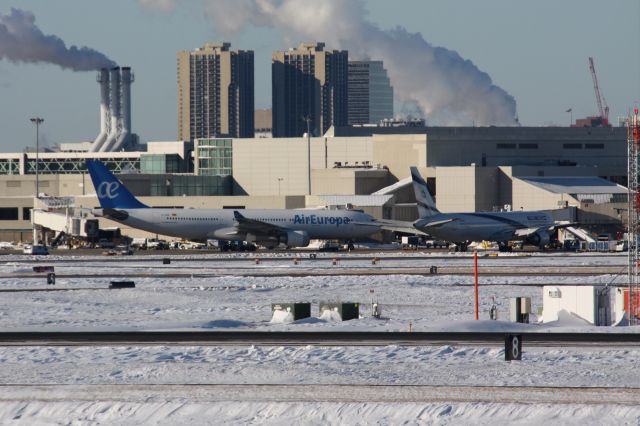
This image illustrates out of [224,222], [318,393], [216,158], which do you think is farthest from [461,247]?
[318,393]

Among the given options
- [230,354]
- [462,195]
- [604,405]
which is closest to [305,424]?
[604,405]

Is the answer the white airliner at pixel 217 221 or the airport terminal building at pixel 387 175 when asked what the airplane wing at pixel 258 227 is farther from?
the airport terminal building at pixel 387 175

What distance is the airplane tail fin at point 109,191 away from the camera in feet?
386

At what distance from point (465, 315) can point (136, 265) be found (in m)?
44.6

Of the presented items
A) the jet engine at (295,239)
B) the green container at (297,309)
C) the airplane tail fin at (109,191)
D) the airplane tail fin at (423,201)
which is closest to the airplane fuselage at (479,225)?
the airplane tail fin at (423,201)

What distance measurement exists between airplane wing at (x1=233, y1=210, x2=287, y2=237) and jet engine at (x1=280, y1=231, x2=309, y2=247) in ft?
2.03

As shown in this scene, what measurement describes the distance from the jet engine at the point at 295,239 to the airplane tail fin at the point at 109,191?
15.3m

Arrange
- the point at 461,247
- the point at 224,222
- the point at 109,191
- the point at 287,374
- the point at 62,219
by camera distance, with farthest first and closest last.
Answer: the point at 62,219 < the point at 461,247 < the point at 109,191 < the point at 224,222 < the point at 287,374

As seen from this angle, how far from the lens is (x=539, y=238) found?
118 m

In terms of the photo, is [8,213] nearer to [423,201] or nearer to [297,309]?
[423,201]

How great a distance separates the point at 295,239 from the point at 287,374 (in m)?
83.1

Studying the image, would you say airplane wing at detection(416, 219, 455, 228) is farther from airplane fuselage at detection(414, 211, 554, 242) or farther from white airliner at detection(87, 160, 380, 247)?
white airliner at detection(87, 160, 380, 247)

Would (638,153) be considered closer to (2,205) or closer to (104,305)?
(104,305)

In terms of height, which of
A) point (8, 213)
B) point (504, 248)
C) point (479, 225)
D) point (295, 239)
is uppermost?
point (8, 213)
